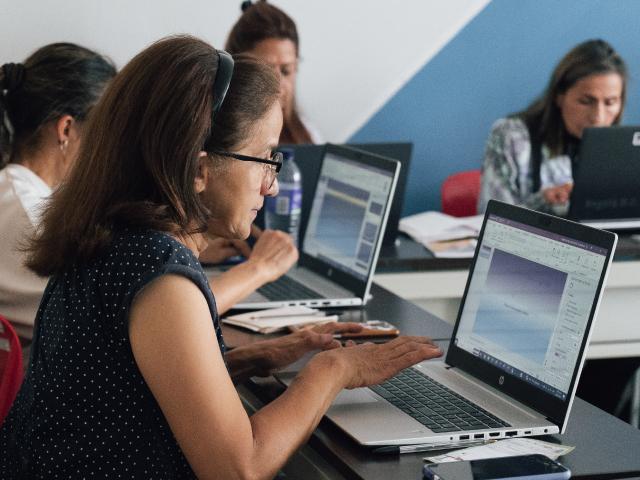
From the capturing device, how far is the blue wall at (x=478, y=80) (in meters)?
4.24

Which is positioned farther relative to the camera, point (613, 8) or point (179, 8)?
point (613, 8)

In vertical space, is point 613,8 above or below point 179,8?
above

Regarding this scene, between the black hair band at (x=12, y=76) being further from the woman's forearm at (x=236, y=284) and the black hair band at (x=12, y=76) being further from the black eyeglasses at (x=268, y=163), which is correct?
the black eyeglasses at (x=268, y=163)

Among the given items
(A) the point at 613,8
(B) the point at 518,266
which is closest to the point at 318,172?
(B) the point at 518,266

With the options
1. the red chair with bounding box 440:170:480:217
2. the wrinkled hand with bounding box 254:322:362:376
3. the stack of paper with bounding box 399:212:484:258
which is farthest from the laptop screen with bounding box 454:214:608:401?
the red chair with bounding box 440:170:480:217

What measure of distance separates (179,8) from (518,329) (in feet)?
8.30

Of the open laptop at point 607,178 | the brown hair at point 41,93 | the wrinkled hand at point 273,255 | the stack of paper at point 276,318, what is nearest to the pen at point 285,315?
the stack of paper at point 276,318

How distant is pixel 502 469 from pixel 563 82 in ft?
8.31

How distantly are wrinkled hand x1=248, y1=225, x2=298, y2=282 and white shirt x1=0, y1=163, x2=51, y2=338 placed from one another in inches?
19.0

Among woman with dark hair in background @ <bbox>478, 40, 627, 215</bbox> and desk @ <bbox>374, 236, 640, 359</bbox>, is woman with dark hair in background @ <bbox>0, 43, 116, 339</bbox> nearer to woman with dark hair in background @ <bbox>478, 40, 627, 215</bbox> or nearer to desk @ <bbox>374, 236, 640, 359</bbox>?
desk @ <bbox>374, 236, 640, 359</bbox>

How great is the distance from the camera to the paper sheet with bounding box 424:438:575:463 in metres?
1.46

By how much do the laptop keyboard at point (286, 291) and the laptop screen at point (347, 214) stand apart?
10cm

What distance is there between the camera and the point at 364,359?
1.64 metres

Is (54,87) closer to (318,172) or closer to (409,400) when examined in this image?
(318,172)
